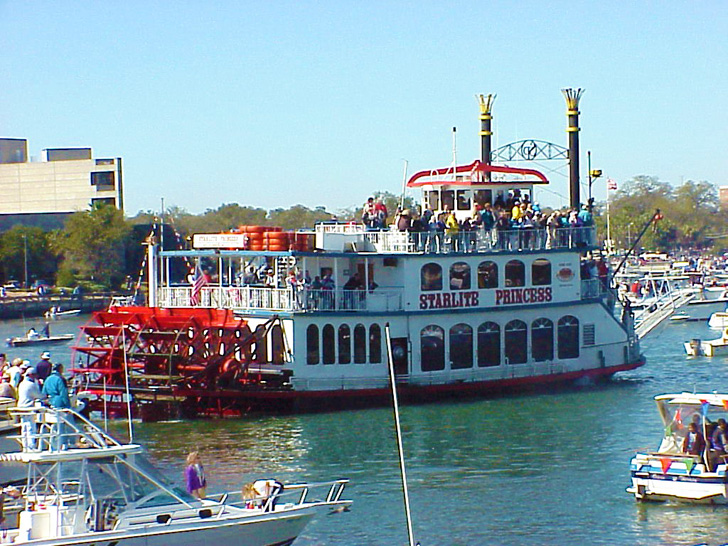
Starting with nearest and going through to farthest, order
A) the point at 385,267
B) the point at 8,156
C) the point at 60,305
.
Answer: the point at 385,267, the point at 60,305, the point at 8,156

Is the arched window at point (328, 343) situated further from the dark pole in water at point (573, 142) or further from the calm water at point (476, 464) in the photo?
the dark pole in water at point (573, 142)

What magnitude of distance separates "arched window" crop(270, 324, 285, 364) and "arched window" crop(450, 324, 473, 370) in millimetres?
4075

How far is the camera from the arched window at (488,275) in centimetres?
3219

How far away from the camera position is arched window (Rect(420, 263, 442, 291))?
31.5 meters

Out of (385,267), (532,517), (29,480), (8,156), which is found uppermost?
(8,156)

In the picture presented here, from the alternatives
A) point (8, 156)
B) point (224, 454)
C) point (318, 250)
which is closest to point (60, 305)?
point (8, 156)

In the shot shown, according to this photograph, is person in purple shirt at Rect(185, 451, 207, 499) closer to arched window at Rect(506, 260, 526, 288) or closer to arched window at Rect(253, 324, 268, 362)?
arched window at Rect(253, 324, 268, 362)

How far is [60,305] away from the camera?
254 ft

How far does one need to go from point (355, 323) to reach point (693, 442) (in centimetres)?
1073

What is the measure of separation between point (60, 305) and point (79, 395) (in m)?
49.0

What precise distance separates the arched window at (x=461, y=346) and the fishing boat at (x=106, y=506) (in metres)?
15.1

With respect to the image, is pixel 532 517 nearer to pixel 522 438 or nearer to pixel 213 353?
pixel 522 438

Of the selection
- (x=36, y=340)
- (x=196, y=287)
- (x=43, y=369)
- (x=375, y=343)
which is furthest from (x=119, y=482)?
(x=36, y=340)

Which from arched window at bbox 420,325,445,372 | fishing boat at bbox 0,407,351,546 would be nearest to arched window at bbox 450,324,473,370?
arched window at bbox 420,325,445,372
